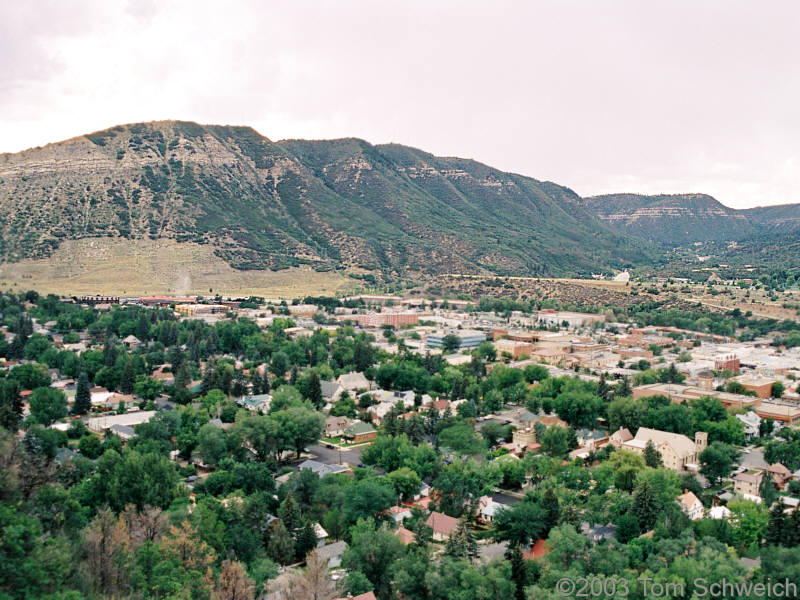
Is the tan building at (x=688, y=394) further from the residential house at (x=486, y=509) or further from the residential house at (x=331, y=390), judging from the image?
the residential house at (x=331, y=390)

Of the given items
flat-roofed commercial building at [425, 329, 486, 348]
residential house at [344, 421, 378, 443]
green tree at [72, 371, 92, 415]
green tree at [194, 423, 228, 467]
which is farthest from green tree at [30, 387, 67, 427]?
flat-roofed commercial building at [425, 329, 486, 348]

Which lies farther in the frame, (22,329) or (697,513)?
(22,329)

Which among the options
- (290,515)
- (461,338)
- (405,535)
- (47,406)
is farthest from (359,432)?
(461,338)

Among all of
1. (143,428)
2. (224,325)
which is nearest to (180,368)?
(143,428)

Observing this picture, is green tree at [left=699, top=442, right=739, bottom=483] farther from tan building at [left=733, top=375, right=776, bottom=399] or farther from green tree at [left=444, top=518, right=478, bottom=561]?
tan building at [left=733, top=375, right=776, bottom=399]

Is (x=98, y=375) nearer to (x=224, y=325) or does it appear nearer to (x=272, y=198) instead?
(x=224, y=325)

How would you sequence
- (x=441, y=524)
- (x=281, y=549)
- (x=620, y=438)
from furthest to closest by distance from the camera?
(x=620, y=438) → (x=441, y=524) → (x=281, y=549)

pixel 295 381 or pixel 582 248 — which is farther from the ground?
pixel 582 248
